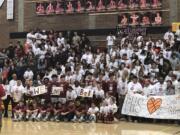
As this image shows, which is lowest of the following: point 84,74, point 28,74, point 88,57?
point 28,74

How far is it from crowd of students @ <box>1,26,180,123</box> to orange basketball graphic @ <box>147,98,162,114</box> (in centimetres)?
44

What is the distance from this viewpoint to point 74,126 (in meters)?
17.2

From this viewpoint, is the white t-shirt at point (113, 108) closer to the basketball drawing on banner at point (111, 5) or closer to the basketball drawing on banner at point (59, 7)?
the basketball drawing on banner at point (111, 5)

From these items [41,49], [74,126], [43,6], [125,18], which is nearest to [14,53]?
[41,49]

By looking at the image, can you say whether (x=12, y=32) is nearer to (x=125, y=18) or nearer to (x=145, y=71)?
(x=125, y=18)

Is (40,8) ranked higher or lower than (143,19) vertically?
higher

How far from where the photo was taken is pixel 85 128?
54.4 feet

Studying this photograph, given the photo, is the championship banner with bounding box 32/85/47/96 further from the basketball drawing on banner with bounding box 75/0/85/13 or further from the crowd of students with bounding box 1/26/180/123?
the basketball drawing on banner with bounding box 75/0/85/13

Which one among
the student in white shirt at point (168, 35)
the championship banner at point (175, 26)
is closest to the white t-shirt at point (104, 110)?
the student in white shirt at point (168, 35)

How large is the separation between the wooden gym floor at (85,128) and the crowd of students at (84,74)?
1.01 m

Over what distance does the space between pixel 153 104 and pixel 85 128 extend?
129 inches

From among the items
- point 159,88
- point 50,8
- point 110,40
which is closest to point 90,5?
point 50,8

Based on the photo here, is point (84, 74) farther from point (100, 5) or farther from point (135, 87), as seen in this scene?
point (100, 5)

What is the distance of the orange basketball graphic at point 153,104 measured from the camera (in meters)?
18.5
